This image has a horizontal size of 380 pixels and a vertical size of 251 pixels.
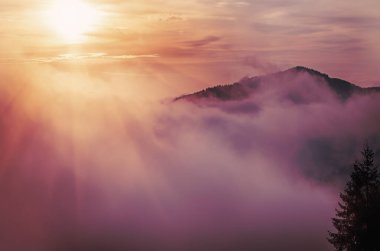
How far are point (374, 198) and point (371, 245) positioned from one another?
441 cm

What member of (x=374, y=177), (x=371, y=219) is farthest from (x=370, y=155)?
(x=371, y=219)

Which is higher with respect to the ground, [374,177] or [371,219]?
[374,177]

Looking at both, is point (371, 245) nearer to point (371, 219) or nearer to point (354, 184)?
point (371, 219)

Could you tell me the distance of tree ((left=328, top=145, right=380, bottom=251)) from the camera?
49719 millimetres

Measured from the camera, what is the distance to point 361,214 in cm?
5028

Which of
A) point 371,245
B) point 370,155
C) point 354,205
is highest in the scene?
point 370,155

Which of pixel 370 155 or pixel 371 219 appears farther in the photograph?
pixel 370 155

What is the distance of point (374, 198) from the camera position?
50219 mm

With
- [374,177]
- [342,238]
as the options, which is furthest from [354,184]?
[342,238]

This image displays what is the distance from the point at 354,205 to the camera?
51.7 m

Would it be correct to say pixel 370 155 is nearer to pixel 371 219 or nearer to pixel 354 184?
pixel 354 184

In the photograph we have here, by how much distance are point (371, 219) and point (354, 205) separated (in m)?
2.32

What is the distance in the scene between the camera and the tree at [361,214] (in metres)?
49.7

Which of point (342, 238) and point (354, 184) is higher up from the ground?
point (354, 184)
